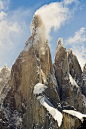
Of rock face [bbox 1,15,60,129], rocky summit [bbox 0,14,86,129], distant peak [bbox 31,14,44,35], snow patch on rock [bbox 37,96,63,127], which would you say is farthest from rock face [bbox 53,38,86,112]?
snow patch on rock [bbox 37,96,63,127]

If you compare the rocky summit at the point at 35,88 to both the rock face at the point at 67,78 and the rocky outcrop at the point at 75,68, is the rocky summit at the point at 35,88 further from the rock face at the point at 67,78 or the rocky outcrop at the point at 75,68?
the rocky outcrop at the point at 75,68

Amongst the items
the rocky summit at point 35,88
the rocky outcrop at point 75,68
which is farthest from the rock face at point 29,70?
the rocky outcrop at point 75,68

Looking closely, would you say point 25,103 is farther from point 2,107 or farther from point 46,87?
point 46,87

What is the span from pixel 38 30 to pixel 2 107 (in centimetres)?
1182

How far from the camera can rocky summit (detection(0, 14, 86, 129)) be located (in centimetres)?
1758

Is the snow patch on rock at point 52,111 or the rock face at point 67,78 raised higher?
the rock face at point 67,78

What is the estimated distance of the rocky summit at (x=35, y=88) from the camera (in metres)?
17.6

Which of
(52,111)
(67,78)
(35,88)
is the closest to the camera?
(52,111)

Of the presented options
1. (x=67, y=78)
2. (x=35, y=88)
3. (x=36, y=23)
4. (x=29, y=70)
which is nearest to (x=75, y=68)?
(x=67, y=78)

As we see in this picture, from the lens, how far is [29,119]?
19.1 m

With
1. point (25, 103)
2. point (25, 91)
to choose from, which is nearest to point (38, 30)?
point (25, 91)

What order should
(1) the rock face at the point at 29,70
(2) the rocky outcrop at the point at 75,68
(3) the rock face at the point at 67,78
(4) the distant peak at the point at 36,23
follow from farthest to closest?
(2) the rocky outcrop at the point at 75,68
(3) the rock face at the point at 67,78
(4) the distant peak at the point at 36,23
(1) the rock face at the point at 29,70

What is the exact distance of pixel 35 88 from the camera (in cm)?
1898

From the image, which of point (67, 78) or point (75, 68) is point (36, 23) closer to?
point (67, 78)
